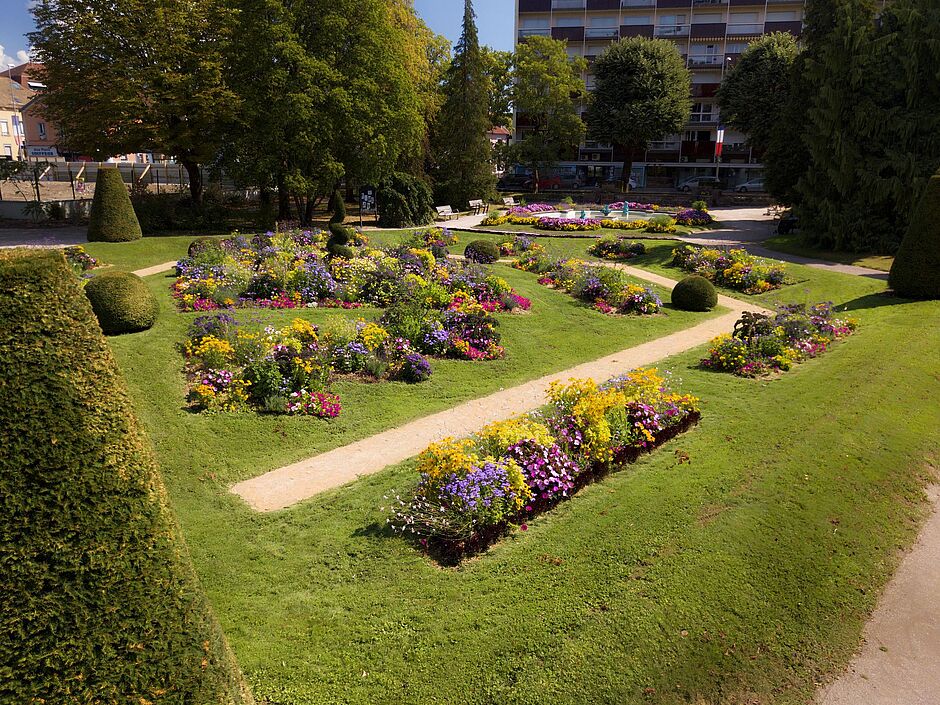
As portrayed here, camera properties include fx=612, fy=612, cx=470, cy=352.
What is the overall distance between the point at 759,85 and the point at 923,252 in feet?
121

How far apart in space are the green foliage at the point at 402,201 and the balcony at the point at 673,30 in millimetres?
43210

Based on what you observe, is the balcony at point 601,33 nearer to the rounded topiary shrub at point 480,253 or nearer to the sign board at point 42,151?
the rounded topiary shrub at point 480,253

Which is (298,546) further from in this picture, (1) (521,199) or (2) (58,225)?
(1) (521,199)

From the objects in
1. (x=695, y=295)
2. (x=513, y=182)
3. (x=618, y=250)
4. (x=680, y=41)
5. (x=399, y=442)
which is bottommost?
(x=399, y=442)

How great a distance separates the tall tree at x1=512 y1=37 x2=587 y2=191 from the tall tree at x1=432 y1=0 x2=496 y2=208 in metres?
10.7

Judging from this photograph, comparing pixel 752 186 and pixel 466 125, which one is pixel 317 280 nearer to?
pixel 466 125

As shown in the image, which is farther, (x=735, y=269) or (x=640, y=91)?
(x=640, y=91)

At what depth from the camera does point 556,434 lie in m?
7.58

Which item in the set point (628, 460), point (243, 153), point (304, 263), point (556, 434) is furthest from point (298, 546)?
point (243, 153)

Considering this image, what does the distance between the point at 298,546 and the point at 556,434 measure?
327 cm

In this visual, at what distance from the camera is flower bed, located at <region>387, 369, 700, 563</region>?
6.15 meters

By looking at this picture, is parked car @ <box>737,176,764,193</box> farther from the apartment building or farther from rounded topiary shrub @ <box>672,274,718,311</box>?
rounded topiary shrub @ <box>672,274,718,311</box>

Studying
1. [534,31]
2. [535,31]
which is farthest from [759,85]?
[534,31]

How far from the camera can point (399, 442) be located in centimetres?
884
